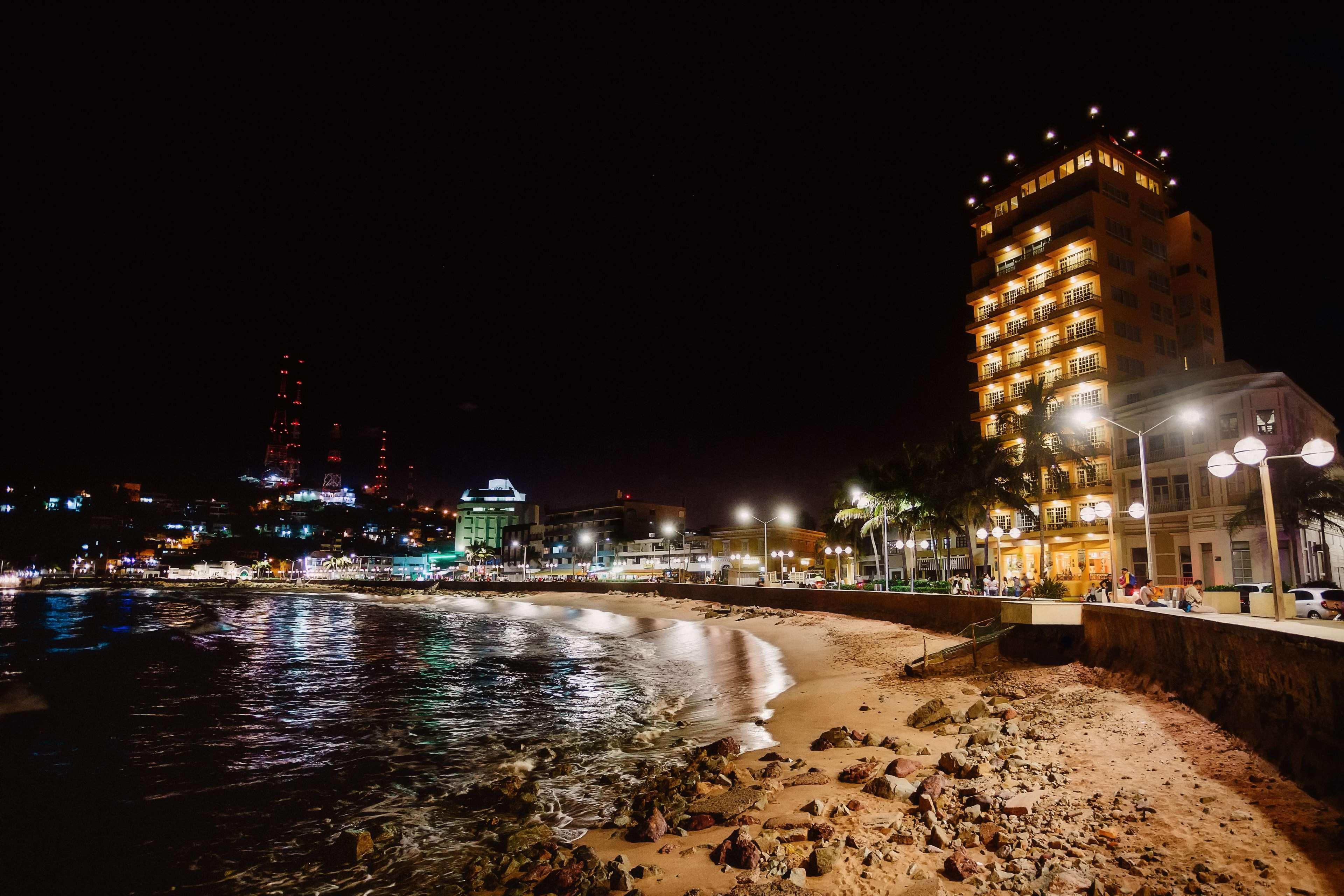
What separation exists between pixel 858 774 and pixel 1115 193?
68370 mm

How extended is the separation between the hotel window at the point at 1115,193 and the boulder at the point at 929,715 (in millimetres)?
62156

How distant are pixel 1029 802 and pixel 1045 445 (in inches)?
1829

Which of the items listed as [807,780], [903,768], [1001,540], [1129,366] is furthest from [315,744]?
[1129,366]

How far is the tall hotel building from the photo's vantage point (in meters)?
53.0

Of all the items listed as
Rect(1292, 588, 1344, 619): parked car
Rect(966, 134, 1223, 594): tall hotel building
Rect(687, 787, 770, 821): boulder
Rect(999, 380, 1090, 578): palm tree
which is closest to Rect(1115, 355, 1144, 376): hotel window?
Rect(966, 134, 1223, 594): tall hotel building

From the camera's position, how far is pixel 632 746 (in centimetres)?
1452

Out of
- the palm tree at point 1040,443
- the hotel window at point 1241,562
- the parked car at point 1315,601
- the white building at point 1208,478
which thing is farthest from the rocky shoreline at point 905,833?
the palm tree at point 1040,443

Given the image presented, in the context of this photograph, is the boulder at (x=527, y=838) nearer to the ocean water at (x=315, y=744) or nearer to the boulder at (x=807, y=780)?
the ocean water at (x=315, y=744)

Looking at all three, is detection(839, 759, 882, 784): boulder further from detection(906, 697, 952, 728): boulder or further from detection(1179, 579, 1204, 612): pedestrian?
detection(1179, 579, 1204, 612): pedestrian

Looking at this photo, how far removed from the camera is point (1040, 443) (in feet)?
158

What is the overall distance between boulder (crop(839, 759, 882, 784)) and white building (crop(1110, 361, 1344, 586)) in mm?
36862

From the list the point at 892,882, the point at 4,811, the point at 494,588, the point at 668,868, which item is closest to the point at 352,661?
the point at 4,811

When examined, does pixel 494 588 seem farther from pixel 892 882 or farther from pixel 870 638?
pixel 892 882

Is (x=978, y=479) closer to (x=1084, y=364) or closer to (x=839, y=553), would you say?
(x=1084, y=364)
